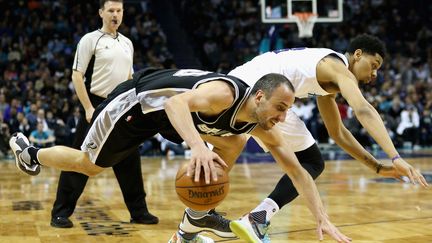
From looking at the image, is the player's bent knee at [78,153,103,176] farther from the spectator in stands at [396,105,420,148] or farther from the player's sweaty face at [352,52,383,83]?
the spectator in stands at [396,105,420,148]

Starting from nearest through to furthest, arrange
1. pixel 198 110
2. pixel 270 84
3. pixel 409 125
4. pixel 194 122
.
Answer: pixel 198 110
pixel 270 84
pixel 194 122
pixel 409 125

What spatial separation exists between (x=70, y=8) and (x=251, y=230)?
53.3 feet

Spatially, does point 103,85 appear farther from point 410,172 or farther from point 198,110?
point 410,172

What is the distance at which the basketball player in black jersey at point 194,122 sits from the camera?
10.9 feet

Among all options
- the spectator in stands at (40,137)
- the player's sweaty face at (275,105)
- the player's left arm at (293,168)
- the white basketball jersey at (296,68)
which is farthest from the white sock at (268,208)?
the spectator in stands at (40,137)

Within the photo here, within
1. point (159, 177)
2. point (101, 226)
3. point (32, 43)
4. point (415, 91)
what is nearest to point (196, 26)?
point (32, 43)

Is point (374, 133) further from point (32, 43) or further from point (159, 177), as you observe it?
point (32, 43)

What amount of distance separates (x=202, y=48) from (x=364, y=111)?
16.8 m

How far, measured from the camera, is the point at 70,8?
19.1 m

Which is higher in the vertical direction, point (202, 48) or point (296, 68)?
point (296, 68)

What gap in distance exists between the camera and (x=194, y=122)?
376 cm

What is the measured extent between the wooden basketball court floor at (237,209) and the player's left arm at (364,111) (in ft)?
3.03

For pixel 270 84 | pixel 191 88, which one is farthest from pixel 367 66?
pixel 191 88

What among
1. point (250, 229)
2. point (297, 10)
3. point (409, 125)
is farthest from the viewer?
point (409, 125)
